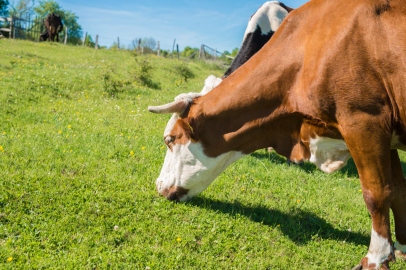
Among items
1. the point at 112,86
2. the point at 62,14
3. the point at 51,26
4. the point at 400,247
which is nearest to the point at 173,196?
the point at 400,247

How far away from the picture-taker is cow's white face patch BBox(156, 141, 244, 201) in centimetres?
349

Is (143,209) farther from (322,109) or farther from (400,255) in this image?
(400,255)

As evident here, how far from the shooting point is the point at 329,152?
3.01 meters

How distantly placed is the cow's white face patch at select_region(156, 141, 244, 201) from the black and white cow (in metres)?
2.68

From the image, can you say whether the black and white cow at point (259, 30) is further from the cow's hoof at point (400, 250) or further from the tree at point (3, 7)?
the tree at point (3, 7)

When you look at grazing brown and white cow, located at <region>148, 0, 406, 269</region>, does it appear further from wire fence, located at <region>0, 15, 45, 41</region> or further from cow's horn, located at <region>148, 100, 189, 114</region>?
wire fence, located at <region>0, 15, 45, 41</region>

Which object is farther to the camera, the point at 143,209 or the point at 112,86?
the point at 112,86

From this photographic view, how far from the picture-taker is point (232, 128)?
3.27m

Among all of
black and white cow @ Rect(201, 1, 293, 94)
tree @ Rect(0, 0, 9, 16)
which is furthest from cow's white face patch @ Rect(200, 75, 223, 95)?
tree @ Rect(0, 0, 9, 16)

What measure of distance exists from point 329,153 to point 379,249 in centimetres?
100

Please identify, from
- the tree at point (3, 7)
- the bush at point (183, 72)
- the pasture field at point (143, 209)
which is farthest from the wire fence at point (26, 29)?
the pasture field at point (143, 209)

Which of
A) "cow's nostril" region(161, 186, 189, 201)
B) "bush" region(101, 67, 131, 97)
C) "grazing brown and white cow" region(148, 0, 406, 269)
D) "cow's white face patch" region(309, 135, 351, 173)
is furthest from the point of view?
"bush" region(101, 67, 131, 97)

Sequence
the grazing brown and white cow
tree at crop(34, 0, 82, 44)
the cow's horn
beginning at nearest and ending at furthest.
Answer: the grazing brown and white cow < the cow's horn < tree at crop(34, 0, 82, 44)

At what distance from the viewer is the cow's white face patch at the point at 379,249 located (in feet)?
9.20
